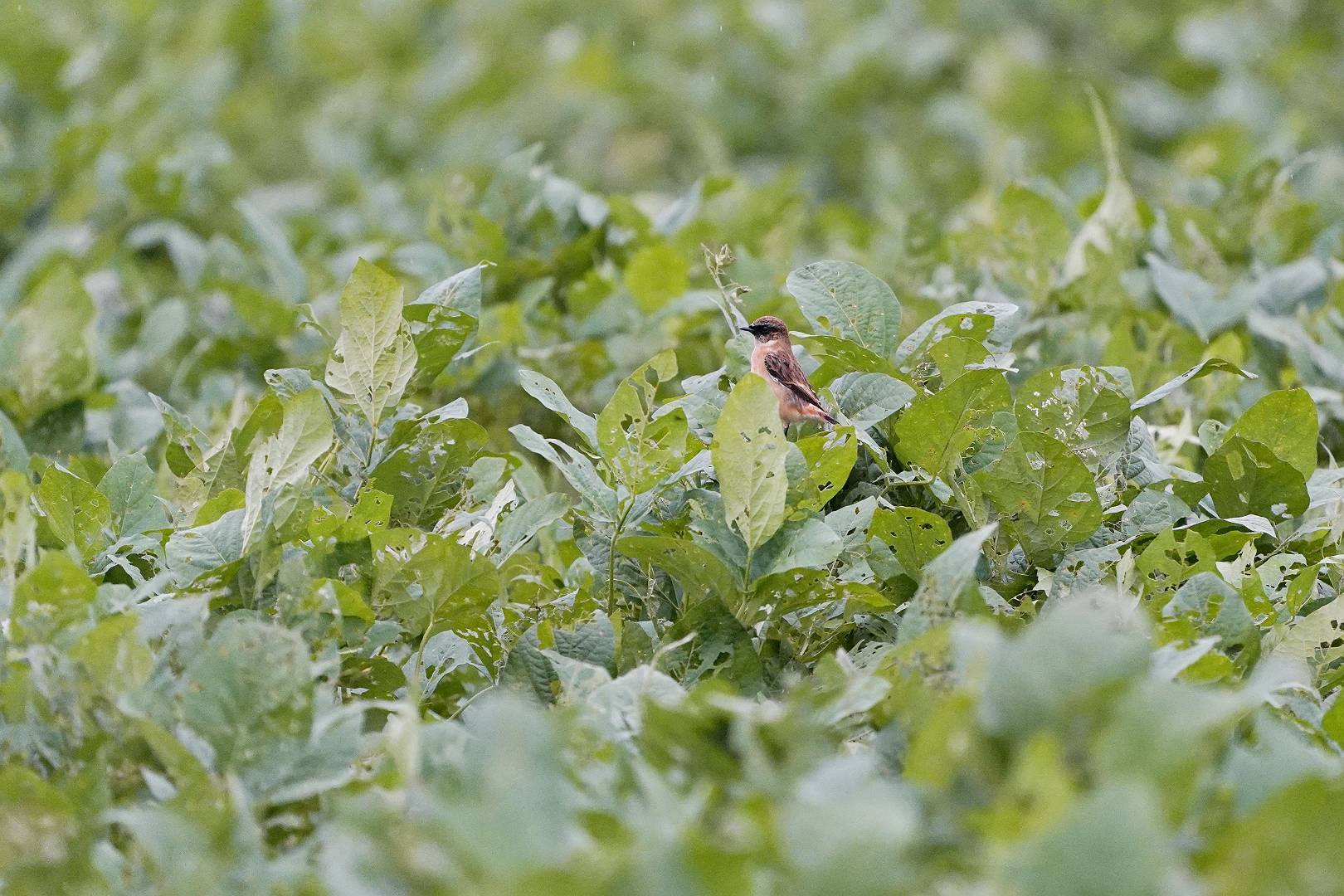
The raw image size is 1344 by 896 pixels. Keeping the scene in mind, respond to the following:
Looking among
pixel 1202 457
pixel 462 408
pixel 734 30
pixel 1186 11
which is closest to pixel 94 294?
pixel 462 408

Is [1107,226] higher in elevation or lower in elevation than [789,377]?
lower

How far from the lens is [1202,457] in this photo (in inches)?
109

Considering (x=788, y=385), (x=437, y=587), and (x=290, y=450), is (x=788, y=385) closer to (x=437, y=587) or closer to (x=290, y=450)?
(x=437, y=587)

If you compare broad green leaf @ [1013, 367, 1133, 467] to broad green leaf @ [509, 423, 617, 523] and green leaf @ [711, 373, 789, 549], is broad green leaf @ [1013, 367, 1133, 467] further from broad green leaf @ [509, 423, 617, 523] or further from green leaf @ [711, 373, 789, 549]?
broad green leaf @ [509, 423, 617, 523]

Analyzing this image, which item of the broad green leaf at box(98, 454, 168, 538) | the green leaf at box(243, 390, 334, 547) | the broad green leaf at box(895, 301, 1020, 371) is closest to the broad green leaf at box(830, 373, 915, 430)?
the broad green leaf at box(895, 301, 1020, 371)

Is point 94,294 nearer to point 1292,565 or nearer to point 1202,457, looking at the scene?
point 1202,457

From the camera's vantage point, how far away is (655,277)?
3.41 metres

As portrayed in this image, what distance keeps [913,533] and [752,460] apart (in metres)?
0.29

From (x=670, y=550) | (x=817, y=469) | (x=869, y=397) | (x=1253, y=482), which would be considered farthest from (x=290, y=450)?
(x=1253, y=482)

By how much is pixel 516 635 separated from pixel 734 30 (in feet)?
19.3

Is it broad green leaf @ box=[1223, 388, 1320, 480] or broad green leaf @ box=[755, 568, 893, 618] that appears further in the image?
broad green leaf @ box=[1223, 388, 1320, 480]

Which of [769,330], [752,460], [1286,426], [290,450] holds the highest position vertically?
[290,450]

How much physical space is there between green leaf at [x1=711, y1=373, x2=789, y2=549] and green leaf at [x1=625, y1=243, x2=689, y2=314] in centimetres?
140

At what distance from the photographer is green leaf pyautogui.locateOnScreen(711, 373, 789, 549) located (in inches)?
77.5
